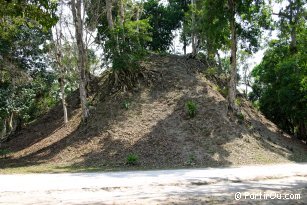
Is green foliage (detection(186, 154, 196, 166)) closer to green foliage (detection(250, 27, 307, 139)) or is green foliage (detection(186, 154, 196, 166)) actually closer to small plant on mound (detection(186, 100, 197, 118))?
small plant on mound (detection(186, 100, 197, 118))

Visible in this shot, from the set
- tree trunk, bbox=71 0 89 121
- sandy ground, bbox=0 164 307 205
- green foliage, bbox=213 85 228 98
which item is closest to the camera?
sandy ground, bbox=0 164 307 205

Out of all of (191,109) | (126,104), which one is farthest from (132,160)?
(126,104)

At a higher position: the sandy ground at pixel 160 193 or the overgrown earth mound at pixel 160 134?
the overgrown earth mound at pixel 160 134

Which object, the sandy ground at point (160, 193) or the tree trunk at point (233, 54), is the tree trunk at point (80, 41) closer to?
the tree trunk at point (233, 54)

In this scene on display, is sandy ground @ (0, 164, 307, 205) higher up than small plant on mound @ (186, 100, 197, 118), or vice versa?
small plant on mound @ (186, 100, 197, 118)

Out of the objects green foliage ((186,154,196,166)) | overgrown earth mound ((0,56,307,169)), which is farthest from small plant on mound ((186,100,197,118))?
green foliage ((186,154,196,166))

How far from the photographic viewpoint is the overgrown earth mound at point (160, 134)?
1880 centimetres

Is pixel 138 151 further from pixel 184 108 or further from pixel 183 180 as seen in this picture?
pixel 183 180

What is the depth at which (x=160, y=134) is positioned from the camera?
20984 mm

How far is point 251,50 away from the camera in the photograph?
85.8 feet

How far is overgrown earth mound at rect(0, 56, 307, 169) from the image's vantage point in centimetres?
1880

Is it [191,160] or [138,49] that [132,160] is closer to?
[191,160]

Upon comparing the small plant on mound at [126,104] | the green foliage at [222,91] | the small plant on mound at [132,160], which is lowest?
the small plant on mound at [132,160]

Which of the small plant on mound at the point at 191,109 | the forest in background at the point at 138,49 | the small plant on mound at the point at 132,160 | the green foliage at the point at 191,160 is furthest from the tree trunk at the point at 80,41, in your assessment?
the green foliage at the point at 191,160
